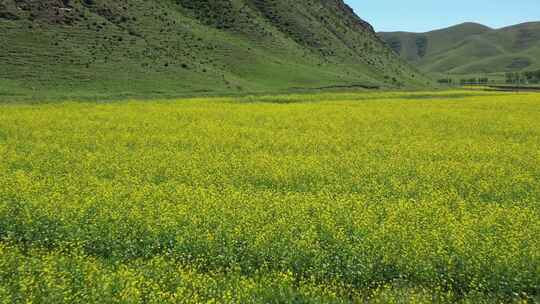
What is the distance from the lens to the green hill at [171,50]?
206ft

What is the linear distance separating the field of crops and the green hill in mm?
Answer: 42876

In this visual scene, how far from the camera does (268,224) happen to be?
10.6 m

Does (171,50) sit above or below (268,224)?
above

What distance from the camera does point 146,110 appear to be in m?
36.7

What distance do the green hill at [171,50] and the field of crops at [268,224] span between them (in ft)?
141

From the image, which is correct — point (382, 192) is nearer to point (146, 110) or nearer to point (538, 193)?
point (538, 193)

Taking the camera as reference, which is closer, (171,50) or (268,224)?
(268,224)

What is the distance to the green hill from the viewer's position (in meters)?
62.8

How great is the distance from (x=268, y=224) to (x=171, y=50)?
72.1 metres

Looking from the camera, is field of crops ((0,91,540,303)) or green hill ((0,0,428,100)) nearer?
field of crops ((0,91,540,303))

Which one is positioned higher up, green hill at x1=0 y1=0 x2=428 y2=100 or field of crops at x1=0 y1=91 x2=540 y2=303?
green hill at x1=0 y1=0 x2=428 y2=100

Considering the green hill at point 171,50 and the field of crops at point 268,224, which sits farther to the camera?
the green hill at point 171,50

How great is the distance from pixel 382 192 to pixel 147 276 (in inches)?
283

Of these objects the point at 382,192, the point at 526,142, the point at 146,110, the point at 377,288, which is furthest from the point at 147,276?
the point at 146,110
